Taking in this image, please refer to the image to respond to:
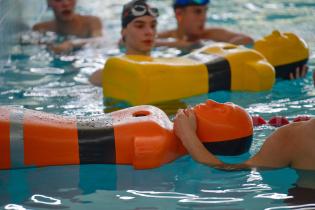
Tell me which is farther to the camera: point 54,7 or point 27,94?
point 54,7

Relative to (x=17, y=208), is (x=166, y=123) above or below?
above

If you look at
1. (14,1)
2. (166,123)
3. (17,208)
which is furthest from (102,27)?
(17,208)

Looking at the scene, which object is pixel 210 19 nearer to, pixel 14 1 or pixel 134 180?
pixel 14 1

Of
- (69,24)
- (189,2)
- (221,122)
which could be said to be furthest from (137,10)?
(221,122)

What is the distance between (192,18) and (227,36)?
36cm

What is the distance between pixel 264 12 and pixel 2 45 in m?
3.47

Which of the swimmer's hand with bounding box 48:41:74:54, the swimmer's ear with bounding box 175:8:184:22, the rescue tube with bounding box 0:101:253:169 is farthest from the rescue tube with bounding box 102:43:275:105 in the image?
the swimmer's hand with bounding box 48:41:74:54

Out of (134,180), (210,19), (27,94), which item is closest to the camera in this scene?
(134,180)

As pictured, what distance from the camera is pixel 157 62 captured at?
4.75m

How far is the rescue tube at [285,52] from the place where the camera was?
5.23 m

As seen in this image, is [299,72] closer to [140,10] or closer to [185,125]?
[140,10]

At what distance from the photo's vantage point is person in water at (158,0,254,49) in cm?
649

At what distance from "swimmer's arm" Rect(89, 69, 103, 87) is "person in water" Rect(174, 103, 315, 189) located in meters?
1.92

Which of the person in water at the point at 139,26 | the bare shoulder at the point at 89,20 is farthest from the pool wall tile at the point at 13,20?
the person in water at the point at 139,26
